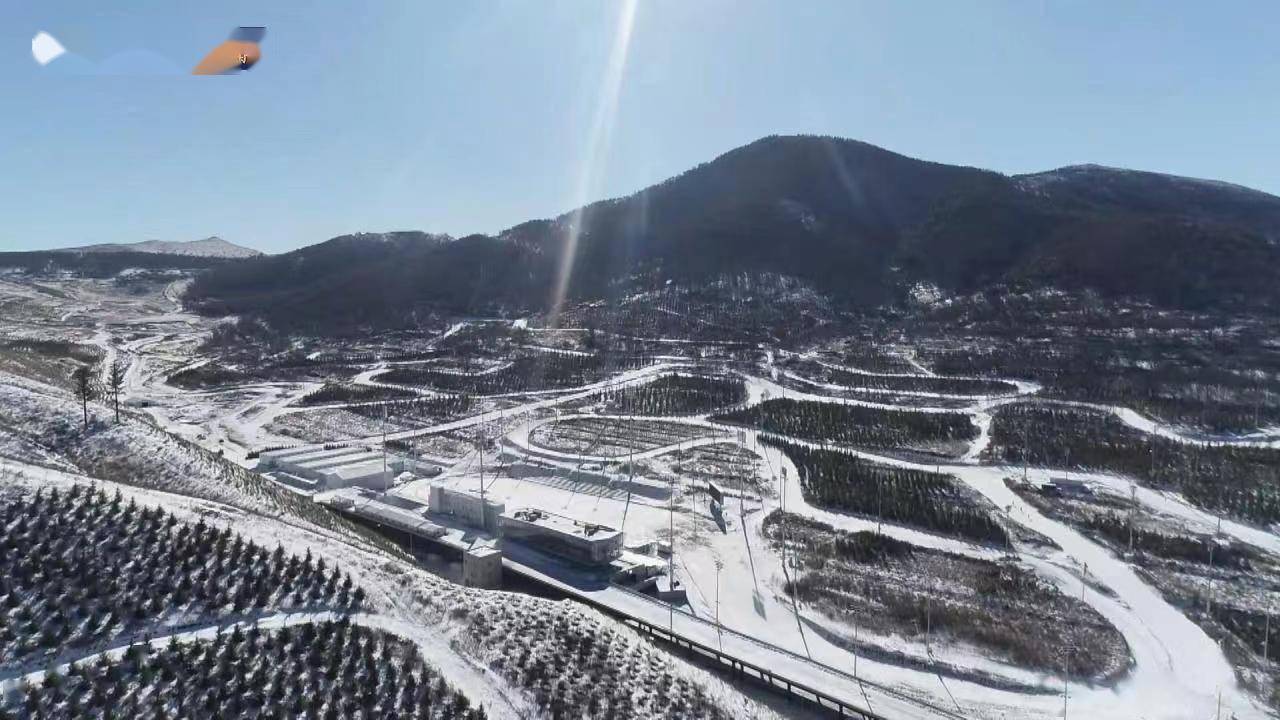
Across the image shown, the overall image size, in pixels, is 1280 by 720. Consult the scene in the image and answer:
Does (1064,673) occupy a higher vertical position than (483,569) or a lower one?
lower

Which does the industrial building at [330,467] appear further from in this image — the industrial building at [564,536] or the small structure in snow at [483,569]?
the small structure in snow at [483,569]

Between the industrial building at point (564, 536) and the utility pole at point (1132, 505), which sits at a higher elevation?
the industrial building at point (564, 536)

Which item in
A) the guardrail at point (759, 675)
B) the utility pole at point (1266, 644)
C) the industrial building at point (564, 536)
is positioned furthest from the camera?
the industrial building at point (564, 536)

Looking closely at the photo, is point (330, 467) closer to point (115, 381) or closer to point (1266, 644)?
point (115, 381)

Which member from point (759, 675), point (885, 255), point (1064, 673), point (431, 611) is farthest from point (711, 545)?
point (885, 255)

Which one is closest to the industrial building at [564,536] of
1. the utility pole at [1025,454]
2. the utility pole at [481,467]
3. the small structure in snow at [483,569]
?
the utility pole at [481,467]

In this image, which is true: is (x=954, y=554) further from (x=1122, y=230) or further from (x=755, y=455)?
(x=1122, y=230)
